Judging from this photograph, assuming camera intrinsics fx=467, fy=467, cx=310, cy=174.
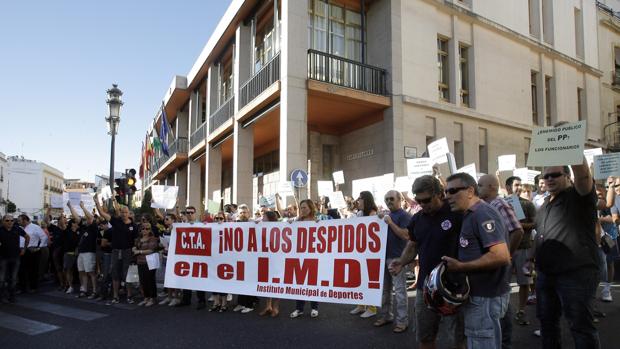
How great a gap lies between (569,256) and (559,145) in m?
0.93

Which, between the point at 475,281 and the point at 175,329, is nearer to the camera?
the point at 475,281

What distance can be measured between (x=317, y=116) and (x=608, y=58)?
20788 millimetres

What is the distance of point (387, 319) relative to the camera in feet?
21.5

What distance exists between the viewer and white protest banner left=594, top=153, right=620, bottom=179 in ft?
24.7

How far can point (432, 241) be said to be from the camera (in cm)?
382

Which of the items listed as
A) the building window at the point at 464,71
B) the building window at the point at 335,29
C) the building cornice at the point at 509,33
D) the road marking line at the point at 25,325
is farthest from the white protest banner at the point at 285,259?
the building window at the point at 464,71

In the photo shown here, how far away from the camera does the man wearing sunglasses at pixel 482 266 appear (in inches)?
123

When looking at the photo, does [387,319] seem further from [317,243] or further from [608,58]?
[608,58]

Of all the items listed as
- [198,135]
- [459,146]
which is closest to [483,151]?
[459,146]

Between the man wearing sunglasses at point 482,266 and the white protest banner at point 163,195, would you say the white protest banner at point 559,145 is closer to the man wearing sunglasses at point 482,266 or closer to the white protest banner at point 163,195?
the man wearing sunglasses at point 482,266

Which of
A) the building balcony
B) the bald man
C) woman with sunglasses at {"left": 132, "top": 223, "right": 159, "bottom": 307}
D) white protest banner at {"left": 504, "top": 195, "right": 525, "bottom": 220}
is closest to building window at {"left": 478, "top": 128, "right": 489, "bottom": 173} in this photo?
white protest banner at {"left": 504, "top": 195, "right": 525, "bottom": 220}

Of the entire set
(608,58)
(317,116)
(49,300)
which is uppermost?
(608,58)

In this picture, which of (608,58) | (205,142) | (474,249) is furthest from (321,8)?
(608,58)

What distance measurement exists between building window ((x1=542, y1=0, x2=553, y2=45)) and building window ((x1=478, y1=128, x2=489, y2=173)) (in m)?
7.73
